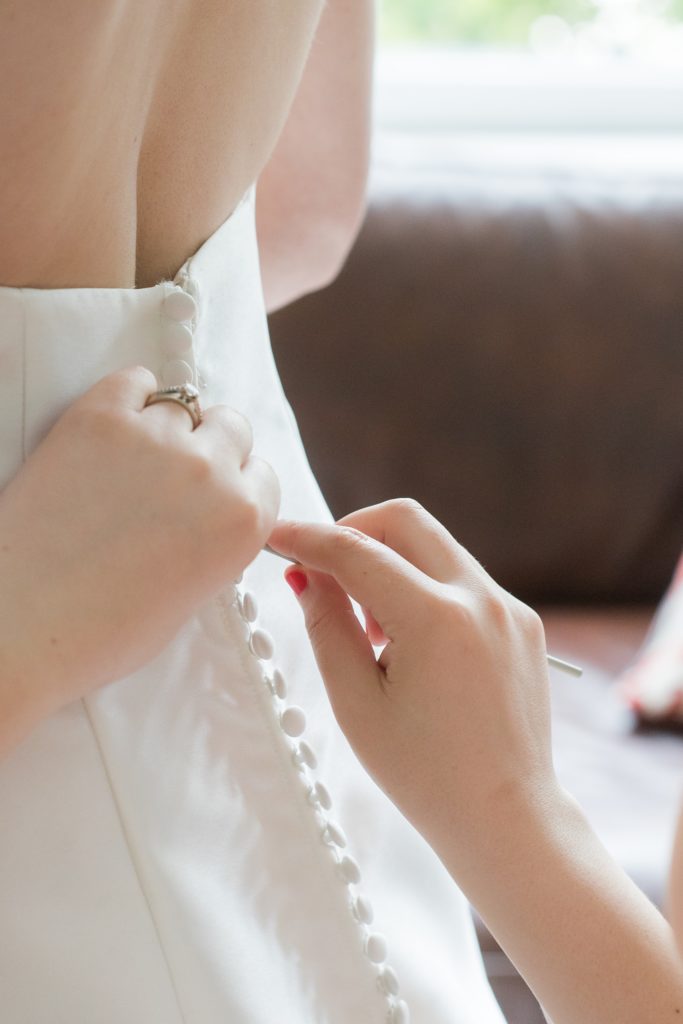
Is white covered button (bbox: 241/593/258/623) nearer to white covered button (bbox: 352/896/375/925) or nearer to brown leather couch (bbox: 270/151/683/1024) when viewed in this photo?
white covered button (bbox: 352/896/375/925)

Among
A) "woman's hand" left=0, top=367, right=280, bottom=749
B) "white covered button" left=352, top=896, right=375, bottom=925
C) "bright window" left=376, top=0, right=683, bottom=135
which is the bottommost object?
"white covered button" left=352, top=896, right=375, bottom=925

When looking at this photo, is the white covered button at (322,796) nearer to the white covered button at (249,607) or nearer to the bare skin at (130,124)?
the white covered button at (249,607)

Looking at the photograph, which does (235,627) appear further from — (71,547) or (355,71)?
(355,71)

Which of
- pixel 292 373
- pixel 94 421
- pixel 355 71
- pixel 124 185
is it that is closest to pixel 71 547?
pixel 94 421

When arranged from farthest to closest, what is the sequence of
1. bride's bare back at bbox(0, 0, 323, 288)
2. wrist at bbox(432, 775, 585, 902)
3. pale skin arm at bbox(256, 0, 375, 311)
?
pale skin arm at bbox(256, 0, 375, 311) → wrist at bbox(432, 775, 585, 902) → bride's bare back at bbox(0, 0, 323, 288)

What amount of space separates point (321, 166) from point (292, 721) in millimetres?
478

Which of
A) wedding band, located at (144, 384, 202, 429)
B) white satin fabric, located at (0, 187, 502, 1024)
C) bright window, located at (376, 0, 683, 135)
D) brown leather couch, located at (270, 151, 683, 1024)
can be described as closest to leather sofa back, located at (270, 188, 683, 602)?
brown leather couch, located at (270, 151, 683, 1024)

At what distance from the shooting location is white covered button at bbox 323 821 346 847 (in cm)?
61

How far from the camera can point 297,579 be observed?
2.01 feet

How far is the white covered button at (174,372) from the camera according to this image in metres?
0.57

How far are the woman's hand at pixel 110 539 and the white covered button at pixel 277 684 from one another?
3.3 inches

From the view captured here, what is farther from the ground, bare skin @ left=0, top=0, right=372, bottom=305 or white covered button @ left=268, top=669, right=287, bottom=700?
bare skin @ left=0, top=0, right=372, bottom=305

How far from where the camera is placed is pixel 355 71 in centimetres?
88

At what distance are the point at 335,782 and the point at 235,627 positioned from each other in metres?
0.12
